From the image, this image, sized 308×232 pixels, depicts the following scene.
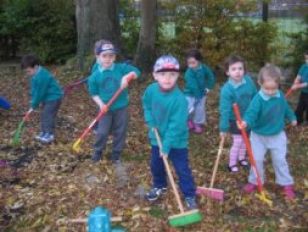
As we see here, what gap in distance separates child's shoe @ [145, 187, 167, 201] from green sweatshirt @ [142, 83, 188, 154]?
0.62 meters

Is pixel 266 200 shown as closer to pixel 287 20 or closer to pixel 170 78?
pixel 170 78

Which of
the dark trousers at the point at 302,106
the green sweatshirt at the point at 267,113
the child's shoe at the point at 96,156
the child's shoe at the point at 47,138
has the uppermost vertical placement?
the green sweatshirt at the point at 267,113

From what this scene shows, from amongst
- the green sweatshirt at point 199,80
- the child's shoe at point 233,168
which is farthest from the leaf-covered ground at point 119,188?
the green sweatshirt at point 199,80

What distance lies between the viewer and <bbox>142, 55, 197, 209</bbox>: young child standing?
4.63m

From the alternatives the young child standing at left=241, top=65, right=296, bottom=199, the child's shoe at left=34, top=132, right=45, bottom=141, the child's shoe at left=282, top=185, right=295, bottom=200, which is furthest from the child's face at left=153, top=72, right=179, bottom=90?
the child's shoe at left=34, top=132, right=45, bottom=141

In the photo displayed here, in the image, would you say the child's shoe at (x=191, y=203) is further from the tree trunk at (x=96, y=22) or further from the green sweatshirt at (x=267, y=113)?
the tree trunk at (x=96, y=22)

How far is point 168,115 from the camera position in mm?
4711

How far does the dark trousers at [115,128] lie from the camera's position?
19.7 feet

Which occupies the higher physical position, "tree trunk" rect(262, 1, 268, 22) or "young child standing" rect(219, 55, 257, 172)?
"tree trunk" rect(262, 1, 268, 22)

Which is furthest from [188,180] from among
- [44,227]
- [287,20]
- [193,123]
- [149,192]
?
[287,20]

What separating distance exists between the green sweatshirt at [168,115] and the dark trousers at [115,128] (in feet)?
3.79

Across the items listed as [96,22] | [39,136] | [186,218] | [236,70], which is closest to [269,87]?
[236,70]

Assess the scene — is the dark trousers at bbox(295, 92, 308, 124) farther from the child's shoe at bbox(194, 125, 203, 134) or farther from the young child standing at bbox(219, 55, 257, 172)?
the young child standing at bbox(219, 55, 257, 172)

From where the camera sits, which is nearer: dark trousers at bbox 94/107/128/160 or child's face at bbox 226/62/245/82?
child's face at bbox 226/62/245/82
